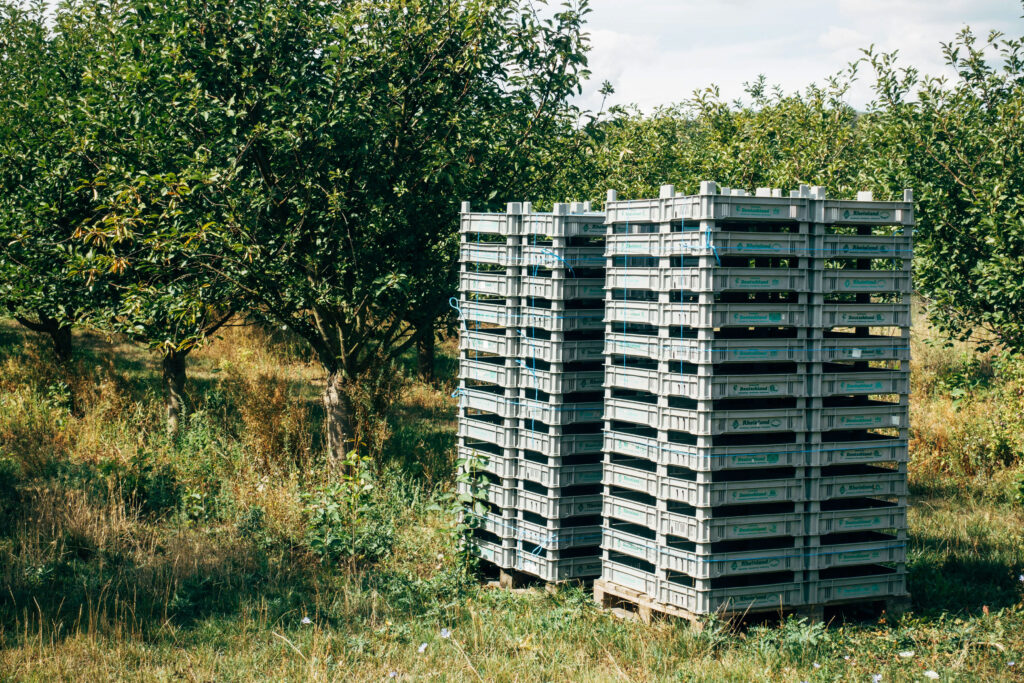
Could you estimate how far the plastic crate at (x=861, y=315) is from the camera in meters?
6.62

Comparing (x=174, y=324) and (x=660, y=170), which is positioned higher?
(x=660, y=170)

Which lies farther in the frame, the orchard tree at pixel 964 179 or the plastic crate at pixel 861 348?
the orchard tree at pixel 964 179

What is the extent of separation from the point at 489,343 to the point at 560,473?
1418 millimetres

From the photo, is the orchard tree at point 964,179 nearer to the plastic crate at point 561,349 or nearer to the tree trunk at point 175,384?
the plastic crate at point 561,349

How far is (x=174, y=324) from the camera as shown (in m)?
10.4

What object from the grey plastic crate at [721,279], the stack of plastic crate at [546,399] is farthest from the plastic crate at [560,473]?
the grey plastic crate at [721,279]

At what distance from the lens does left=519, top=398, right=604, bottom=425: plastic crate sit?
7.28 metres

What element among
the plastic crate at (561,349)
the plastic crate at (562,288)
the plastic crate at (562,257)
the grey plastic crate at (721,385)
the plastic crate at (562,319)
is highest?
the plastic crate at (562,257)

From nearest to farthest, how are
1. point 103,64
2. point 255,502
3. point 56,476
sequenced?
point 255,502
point 56,476
point 103,64

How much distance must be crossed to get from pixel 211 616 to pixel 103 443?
5666 millimetres

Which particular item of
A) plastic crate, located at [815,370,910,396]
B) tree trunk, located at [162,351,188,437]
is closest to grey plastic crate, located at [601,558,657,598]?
plastic crate, located at [815,370,910,396]

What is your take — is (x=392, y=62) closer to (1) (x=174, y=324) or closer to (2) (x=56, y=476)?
(1) (x=174, y=324)

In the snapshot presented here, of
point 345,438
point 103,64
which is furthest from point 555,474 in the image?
point 103,64

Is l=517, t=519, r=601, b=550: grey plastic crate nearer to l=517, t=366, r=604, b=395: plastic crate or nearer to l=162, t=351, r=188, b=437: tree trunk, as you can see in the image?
l=517, t=366, r=604, b=395: plastic crate
